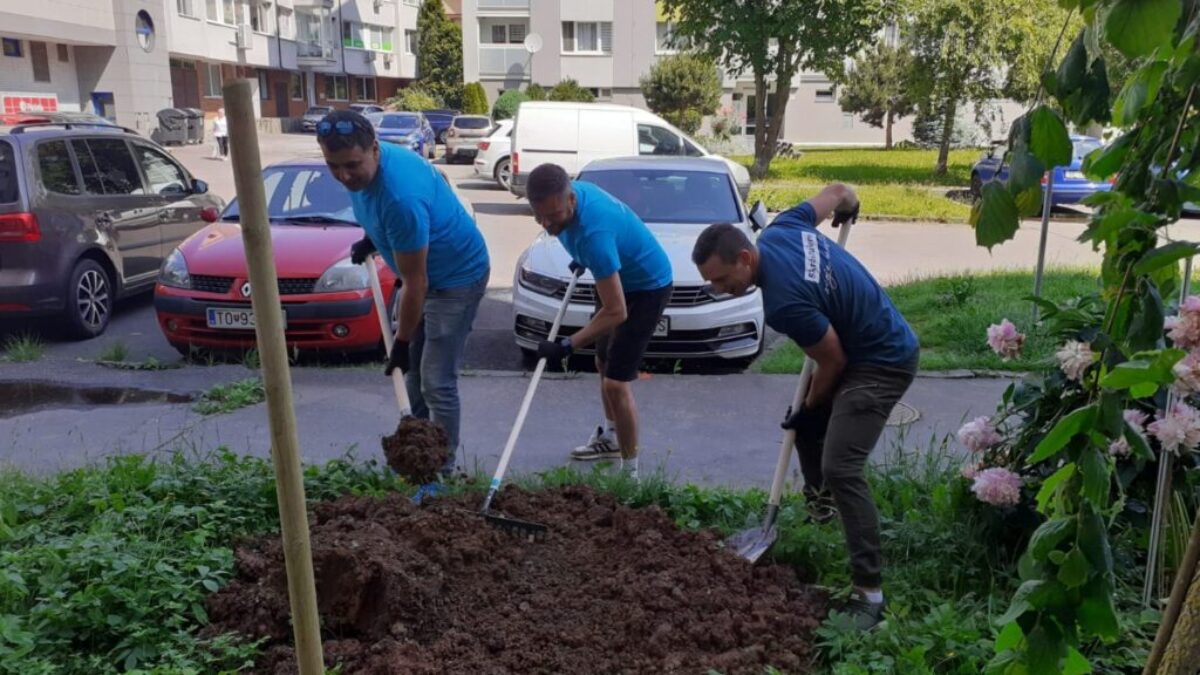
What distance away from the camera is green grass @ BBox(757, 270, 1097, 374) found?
772 cm

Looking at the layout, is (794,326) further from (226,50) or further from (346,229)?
(226,50)

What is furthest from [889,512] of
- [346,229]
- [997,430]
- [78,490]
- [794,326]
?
[346,229]

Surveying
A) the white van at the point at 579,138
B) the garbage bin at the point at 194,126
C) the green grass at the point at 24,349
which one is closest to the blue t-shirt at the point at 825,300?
the green grass at the point at 24,349

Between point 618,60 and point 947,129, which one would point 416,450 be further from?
point 618,60

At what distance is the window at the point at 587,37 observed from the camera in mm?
47812

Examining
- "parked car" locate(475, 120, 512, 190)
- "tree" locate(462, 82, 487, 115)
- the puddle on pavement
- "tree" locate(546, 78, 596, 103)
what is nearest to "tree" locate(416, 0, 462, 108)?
"tree" locate(462, 82, 487, 115)

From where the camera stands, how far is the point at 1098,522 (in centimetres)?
150

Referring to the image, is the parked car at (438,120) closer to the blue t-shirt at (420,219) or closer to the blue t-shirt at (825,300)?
the blue t-shirt at (420,219)

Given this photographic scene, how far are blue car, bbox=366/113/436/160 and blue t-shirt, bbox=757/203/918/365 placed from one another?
93.1 feet

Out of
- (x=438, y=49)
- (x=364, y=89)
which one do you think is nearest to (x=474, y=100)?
(x=438, y=49)

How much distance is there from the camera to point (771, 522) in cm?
431

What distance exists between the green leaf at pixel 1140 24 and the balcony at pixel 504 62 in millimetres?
50127

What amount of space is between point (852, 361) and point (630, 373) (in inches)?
68.7

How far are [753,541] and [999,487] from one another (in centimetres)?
110
